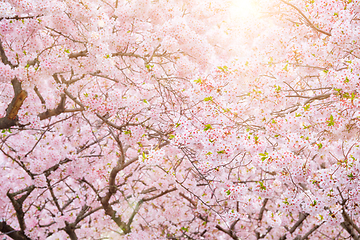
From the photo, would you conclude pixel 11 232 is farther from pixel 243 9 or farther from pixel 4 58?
pixel 243 9

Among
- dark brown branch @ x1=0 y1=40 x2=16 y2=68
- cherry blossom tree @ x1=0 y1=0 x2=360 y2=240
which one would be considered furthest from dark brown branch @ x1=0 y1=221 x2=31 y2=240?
dark brown branch @ x1=0 y1=40 x2=16 y2=68

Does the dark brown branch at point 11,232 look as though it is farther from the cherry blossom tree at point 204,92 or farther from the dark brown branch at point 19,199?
the dark brown branch at point 19,199

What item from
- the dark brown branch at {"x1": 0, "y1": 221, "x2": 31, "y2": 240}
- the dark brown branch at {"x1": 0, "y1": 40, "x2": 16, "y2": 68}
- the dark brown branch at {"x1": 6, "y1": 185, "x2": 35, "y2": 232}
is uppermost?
the dark brown branch at {"x1": 0, "y1": 40, "x2": 16, "y2": 68}

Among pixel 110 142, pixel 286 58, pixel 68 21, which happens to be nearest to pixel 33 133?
pixel 110 142

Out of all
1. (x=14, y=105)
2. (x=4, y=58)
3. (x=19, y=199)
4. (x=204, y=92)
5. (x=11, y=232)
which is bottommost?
(x=204, y=92)

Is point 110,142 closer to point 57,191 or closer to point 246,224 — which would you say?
point 57,191

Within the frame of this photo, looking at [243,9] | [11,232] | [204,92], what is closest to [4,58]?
[204,92]

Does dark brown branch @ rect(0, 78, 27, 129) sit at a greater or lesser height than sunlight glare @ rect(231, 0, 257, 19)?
lesser

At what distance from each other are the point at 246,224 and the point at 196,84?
7.30 metres

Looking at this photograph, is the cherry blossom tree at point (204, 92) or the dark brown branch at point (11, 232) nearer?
the cherry blossom tree at point (204, 92)

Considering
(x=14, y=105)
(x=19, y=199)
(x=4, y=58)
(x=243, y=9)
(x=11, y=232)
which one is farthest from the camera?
(x=243, y=9)

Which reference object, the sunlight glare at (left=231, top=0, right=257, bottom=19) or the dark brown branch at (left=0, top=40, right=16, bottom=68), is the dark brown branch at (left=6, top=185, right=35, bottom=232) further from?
the sunlight glare at (left=231, top=0, right=257, bottom=19)

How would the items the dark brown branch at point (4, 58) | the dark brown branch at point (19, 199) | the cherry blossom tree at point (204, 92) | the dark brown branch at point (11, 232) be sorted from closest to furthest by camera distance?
the cherry blossom tree at point (204, 92) < the dark brown branch at point (4, 58) < the dark brown branch at point (19, 199) < the dark brown branch at point (11, 232)

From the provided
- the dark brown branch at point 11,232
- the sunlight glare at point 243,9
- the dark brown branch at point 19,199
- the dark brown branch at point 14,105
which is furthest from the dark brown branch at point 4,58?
the sunlight glare at point 243,9
